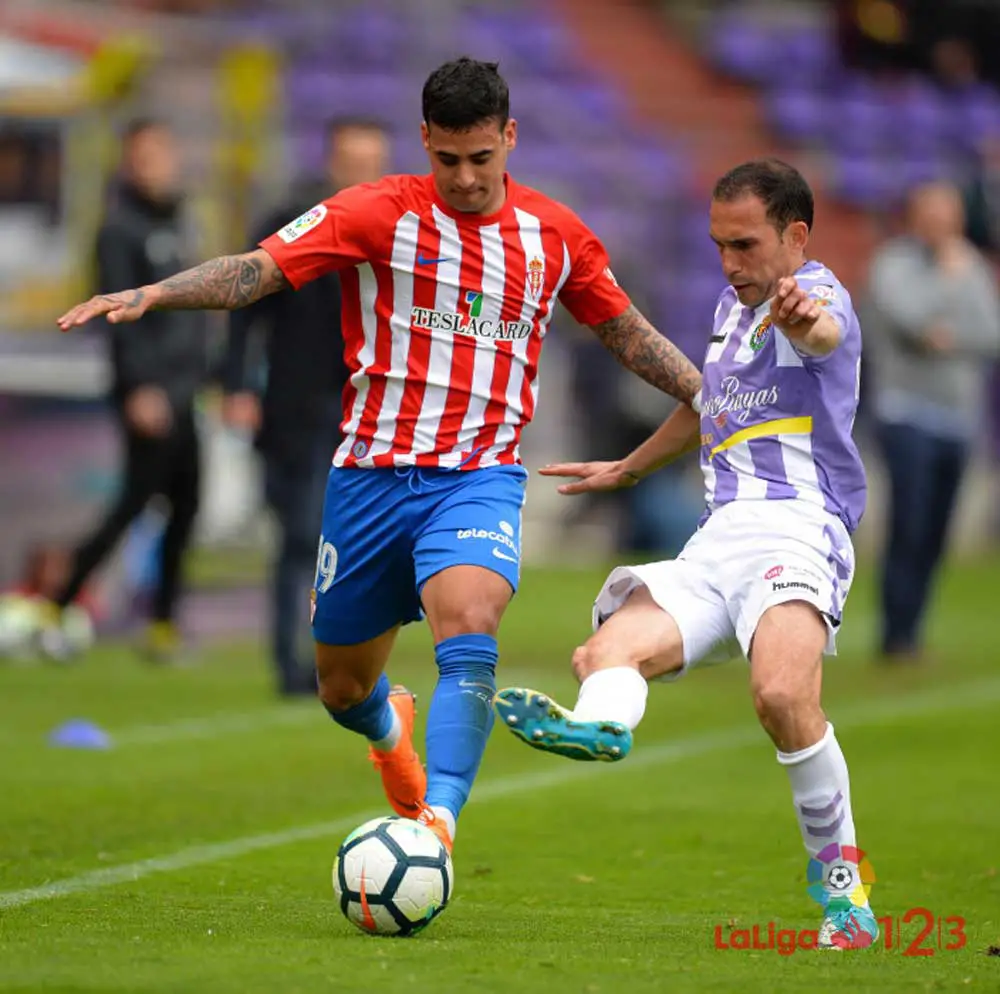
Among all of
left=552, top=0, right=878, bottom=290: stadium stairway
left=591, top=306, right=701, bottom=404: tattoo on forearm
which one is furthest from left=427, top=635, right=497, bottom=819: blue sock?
left=552, top=0, right=878, bottom=290: stadium stairway

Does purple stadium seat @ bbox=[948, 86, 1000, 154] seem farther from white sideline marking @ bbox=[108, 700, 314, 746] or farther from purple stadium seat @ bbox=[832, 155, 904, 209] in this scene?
white sideline marking @ bbox=[108, 700, 314, 746]

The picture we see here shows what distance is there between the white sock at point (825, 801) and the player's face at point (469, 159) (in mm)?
1753

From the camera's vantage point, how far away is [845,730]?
985cm

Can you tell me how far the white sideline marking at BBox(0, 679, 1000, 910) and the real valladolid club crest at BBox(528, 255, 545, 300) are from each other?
6.52ft

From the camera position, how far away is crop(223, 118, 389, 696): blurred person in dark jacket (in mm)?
9836

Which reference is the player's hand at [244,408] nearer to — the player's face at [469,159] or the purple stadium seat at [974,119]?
the player's face at [469,159]

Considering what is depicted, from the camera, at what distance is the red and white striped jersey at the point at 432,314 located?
5.82m

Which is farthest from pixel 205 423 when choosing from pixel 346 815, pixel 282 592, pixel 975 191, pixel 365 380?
pixel 365 380

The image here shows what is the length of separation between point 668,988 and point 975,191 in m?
12.8

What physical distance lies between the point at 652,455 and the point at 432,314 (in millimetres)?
738

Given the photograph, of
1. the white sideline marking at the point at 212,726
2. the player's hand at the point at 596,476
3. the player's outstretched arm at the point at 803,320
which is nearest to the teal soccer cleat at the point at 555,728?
the player's outstretched arm at the point at 803,320

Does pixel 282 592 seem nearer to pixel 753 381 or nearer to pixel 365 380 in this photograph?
pixel 365 380

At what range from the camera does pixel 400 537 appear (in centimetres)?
583

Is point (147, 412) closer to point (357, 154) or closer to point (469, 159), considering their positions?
point (357, 154)
